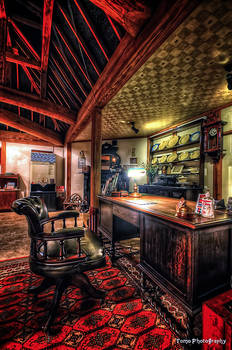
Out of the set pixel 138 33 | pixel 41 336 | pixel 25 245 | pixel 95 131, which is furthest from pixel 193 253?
pixel 25 245

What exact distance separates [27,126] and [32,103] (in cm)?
192

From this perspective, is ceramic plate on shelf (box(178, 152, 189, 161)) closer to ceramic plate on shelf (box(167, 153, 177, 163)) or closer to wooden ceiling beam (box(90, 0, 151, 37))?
ceramic plate on shelf (box(167, 153, 177, 163))

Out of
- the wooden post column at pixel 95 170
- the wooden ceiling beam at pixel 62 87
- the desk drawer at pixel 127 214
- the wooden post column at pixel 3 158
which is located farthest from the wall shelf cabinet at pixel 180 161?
the wooden post column at pixel 3 158

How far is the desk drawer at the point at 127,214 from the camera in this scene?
1935mm

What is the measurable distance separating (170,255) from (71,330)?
1.10 m

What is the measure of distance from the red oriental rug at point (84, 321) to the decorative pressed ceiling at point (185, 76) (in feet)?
10.0

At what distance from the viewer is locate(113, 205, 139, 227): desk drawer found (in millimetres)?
1935

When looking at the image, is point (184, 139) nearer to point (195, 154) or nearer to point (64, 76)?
point (195, 154)

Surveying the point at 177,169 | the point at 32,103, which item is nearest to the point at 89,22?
the point at 32,103

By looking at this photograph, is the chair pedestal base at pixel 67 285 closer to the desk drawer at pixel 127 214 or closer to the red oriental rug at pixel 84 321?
the red oriental rug at pixel 84 321

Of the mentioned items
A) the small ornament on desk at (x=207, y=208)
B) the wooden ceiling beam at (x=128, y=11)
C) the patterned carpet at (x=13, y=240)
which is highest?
the wooden ceiling beam at (x=128, y=11)

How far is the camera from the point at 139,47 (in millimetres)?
1990

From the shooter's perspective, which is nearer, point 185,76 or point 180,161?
point 185,76

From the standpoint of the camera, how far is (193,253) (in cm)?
119
